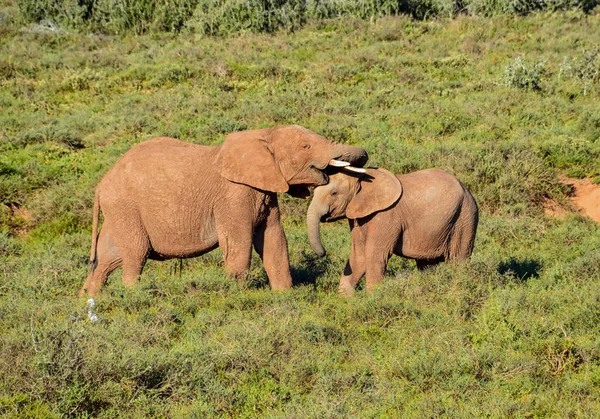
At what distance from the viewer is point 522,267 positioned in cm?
1141

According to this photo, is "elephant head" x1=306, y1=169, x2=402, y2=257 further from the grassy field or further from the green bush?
the green bush

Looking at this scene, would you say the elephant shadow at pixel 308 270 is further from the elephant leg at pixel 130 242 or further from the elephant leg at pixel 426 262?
the elephant leg at pixel 130 242

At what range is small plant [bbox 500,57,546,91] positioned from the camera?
859 inches

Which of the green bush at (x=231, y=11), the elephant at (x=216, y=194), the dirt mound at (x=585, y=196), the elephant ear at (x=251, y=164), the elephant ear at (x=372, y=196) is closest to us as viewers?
the elephant ear at (x=251, y=164)

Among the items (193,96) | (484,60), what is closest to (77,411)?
(193,96)

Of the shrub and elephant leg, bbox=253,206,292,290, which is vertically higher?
elephant leg, bbox=253,206,292,290

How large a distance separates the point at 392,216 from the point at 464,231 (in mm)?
1053

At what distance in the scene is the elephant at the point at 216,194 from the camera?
A: 9.48 metres

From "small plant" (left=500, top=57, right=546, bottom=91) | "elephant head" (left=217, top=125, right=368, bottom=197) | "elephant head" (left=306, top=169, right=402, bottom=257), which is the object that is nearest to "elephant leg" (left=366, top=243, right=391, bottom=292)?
"elephant head" (left=306, top=169, right=402, bottom=257)

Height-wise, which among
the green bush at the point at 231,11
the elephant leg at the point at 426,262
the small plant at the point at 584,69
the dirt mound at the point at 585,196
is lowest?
the green bush at the point at 231,11

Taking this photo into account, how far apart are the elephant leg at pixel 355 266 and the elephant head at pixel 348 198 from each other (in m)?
0.36

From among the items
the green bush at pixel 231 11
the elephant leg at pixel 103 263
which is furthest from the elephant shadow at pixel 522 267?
the green bush at pixel 231 11

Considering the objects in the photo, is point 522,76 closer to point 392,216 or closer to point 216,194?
point 392,216

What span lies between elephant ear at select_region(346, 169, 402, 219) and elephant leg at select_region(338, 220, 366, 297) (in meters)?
0.36
